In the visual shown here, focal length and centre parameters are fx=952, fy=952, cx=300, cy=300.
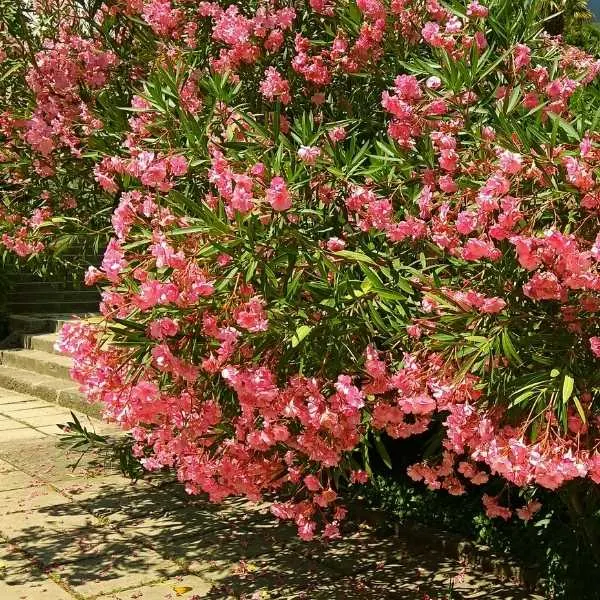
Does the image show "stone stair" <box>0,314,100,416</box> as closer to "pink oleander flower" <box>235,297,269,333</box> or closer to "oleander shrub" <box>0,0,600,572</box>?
"oleander shrub" <box>0,0,600,572</box>

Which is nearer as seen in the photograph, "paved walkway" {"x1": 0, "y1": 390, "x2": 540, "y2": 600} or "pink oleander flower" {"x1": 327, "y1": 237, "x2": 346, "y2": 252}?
"pink oleander flower" {"x1": 327, "y1": 237, "x2": 346, "y2": 252}

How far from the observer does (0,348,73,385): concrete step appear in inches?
423

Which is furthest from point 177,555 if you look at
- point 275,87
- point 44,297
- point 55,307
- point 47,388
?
point 44,297

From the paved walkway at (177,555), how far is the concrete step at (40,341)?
191 inches

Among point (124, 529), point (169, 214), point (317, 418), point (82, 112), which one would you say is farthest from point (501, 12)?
point (124, 529)

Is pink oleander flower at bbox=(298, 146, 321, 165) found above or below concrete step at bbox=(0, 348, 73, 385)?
above

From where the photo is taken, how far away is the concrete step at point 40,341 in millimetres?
11656

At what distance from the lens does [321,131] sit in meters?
4.11

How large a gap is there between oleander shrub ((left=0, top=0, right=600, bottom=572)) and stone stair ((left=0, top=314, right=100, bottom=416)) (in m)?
5.01

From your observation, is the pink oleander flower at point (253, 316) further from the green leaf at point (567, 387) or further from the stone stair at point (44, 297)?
the stone stair at point (44, 297)

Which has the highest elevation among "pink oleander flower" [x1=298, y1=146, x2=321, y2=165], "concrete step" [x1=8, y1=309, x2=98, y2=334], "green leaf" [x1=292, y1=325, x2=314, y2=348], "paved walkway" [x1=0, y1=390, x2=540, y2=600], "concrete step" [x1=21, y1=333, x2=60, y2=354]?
"pink oleander flower" [x1=298, y1=146, x2=321, y2=165]

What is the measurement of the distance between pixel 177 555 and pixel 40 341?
702cm

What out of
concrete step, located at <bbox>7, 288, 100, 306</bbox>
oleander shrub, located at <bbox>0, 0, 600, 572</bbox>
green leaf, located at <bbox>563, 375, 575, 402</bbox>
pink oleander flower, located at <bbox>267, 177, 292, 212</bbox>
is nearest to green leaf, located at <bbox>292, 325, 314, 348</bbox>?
oleander shrub, located at <bbox>0, 0, 600, 572</bbox>

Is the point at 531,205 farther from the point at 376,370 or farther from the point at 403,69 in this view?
the point at 403,69
